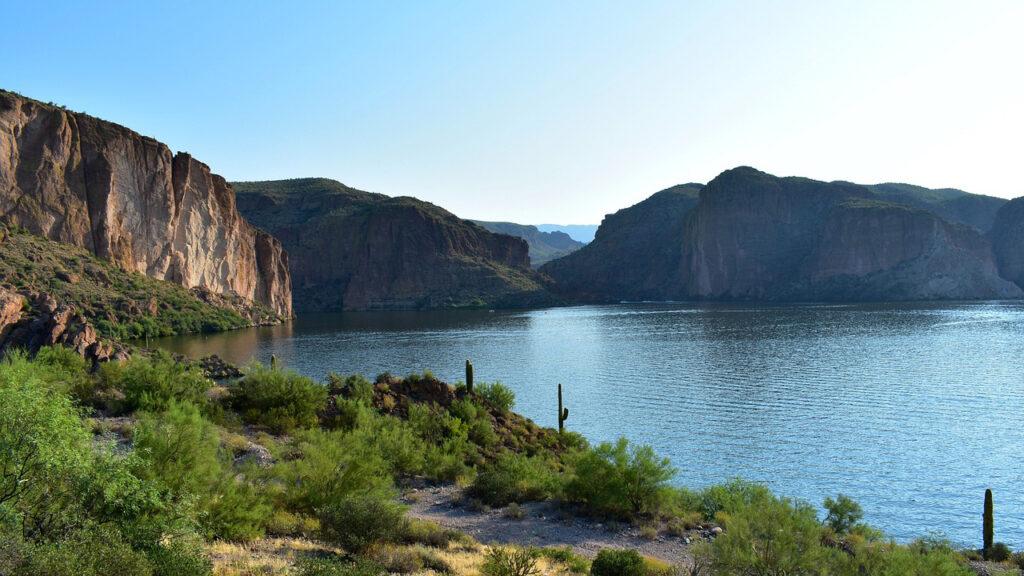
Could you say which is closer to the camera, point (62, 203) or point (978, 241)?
point (62, 203)

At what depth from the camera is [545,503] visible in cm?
1850

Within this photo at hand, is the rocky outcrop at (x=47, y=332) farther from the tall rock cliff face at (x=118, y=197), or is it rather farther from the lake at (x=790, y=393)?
the tall rock cliff face at (x=118, y=197)

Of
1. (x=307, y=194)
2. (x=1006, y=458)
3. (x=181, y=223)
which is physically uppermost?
(x=307, y=194)

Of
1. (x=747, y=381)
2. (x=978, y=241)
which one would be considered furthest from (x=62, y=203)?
(x=978, y=241)

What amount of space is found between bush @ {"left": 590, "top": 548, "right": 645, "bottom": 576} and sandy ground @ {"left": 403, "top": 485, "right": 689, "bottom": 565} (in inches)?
71.9

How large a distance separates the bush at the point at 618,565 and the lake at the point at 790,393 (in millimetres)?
11137

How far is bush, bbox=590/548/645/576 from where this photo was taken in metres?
12.4

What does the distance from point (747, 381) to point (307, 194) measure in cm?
17201

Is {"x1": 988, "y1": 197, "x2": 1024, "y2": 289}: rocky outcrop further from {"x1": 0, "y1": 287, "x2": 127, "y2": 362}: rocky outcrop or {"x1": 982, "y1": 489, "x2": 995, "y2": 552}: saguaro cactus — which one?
{"x1": 0, "y1": 287, "x2": 127, "y2": 362}: rocky outcrop

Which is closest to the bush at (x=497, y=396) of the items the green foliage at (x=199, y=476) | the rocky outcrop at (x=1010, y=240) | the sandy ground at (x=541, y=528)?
the sandy ground at (x=541, y=528)

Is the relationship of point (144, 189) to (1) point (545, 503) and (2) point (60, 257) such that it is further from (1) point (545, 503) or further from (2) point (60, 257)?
(1) point (545, 503)

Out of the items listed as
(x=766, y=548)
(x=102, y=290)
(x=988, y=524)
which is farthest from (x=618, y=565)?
(x=102, y=290)

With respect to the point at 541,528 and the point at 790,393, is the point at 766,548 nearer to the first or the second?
the point at 541,528

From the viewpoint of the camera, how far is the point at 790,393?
40.2 m
